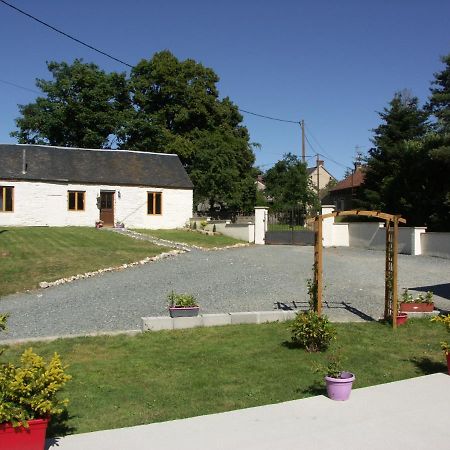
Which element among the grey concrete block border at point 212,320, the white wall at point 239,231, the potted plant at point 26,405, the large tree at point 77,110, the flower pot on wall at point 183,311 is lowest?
the grey concrete block border at point 212,320

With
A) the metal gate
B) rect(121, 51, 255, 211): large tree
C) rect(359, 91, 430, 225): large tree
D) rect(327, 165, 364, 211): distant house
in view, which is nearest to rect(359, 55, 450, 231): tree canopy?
rect(359, 91, 430, 225): large tree

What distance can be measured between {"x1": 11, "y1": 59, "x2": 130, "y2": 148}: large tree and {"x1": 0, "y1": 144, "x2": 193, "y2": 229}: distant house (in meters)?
8.45

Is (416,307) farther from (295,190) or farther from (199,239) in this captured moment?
(295,190)

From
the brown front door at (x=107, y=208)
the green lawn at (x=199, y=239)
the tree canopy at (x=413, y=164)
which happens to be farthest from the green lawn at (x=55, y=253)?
the tree canopy at (x=413, y=164)

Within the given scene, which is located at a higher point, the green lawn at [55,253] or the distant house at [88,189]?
the distant house at [88,189]

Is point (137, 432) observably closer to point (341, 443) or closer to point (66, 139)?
point (341, 443)

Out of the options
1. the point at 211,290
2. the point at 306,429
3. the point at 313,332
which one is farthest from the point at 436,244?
the point at 306,429

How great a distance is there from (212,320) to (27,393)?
19.7ft

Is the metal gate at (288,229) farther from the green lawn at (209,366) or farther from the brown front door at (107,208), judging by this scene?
the green lawn at (209,366)

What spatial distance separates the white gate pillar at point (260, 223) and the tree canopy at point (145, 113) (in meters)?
12.7

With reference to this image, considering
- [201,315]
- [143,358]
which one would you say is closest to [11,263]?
[201,315]

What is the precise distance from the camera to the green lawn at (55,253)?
16.1 metres

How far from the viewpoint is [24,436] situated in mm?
4250

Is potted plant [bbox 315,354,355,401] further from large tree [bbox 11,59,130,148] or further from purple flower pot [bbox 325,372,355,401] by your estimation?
large tree [bbox 11,59,130,148]
